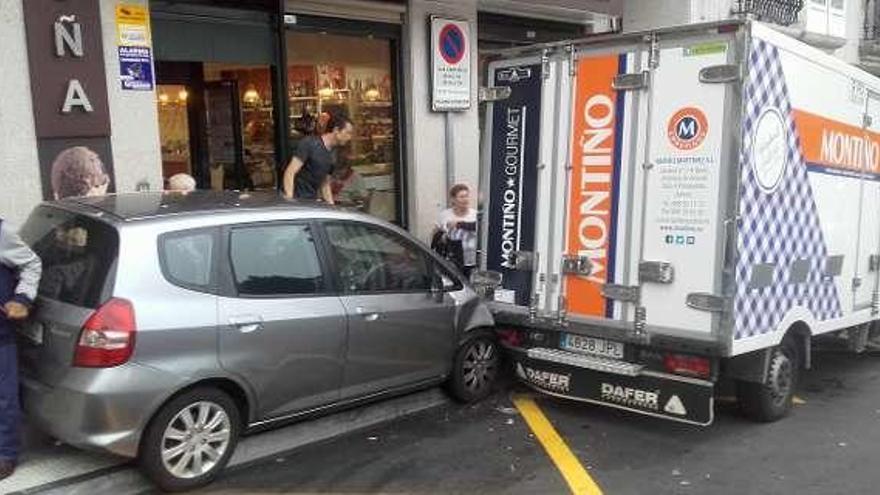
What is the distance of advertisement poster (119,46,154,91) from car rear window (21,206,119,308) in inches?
101

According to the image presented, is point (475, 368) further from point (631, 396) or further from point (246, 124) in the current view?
point (246, 124)

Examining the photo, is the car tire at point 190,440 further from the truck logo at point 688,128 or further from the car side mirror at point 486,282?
the truck logo at point 688,128

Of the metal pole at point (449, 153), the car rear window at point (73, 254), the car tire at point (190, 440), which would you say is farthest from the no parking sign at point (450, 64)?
the car tire at point (190, 440)

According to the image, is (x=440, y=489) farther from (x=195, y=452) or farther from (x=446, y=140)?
(x=446, y=140)

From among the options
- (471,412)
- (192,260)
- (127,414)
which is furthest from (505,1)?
(127,414)

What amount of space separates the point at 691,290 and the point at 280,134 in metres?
5.14

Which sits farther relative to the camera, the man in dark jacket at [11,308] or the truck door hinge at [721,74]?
the truck door hinge at [721,74]

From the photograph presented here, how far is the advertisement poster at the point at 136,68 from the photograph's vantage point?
7477 mm

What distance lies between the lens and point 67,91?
705 cm

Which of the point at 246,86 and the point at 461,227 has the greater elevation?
the point at 246,86

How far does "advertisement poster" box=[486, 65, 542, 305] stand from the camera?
6.32 meters

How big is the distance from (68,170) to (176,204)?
7.42 feet

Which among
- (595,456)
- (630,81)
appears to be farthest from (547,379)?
(630,81)

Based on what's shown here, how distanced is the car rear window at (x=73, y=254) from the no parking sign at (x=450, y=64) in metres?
5.81
